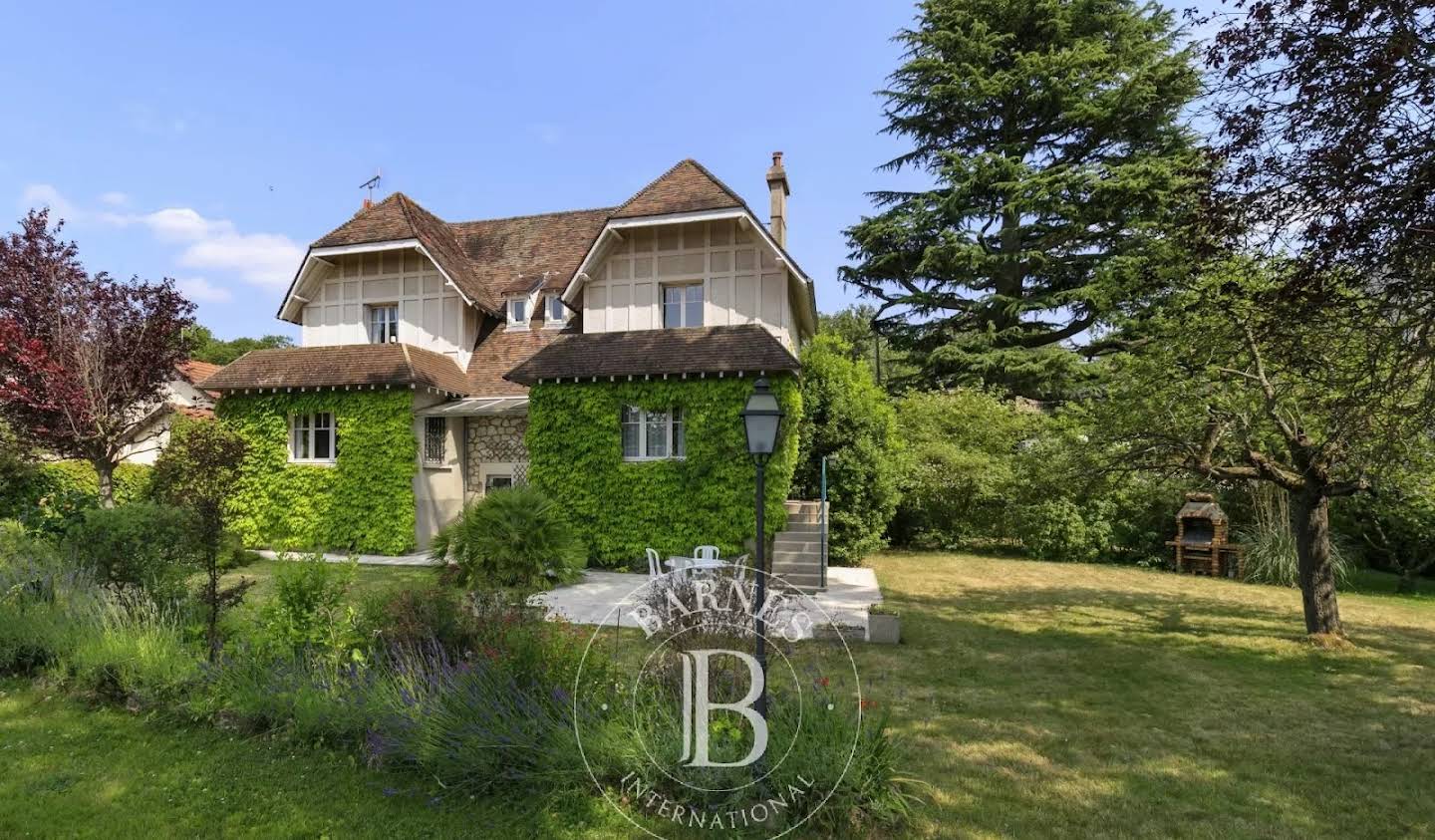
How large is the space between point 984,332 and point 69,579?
2445cm

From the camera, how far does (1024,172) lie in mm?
23672

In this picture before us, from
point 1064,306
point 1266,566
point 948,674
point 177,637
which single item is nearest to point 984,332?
point 1064,306

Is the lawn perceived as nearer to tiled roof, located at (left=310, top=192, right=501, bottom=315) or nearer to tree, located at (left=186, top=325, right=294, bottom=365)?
tiled roof, located at (left=310, top=192, right=501, bottom=315)

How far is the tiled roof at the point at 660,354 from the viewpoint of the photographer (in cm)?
1417

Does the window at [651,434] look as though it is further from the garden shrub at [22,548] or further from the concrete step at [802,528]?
the garden shrub at [22,548]

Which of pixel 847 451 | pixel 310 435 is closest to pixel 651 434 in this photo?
pixel 847 451

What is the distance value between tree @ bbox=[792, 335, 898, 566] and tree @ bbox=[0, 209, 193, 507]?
52.5ft

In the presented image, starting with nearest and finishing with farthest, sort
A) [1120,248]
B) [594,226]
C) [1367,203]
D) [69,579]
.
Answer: [1367,203] < [69,579] < [594,226] < [1120,248]

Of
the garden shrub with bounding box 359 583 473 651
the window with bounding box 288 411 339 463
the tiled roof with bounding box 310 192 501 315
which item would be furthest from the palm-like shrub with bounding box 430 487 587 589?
the tiled roof with bounding box 310 192 501 315

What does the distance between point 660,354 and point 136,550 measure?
944cm

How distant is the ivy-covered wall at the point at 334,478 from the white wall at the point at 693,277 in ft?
17.8

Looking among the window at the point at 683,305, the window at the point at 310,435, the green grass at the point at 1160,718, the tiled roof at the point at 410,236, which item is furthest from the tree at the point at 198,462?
the green grass at the point at 1160,718

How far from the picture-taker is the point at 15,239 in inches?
615

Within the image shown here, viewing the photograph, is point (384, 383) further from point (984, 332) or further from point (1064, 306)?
point (1064, 306)
